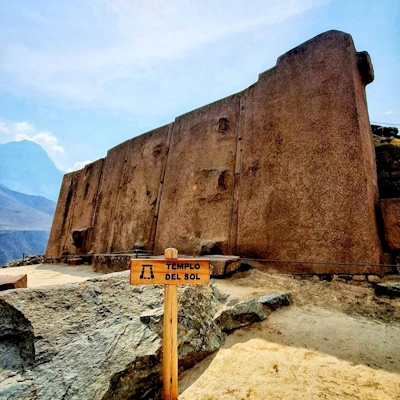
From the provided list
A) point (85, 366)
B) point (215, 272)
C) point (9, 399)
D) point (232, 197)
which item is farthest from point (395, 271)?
point (9, 399)

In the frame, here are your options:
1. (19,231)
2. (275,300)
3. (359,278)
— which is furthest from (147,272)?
(19,231)

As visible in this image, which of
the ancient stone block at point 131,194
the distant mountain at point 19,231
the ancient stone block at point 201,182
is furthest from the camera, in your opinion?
the distant mountain at point 19,231

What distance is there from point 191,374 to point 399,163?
452 centimetres

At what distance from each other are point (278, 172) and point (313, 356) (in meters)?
2.97

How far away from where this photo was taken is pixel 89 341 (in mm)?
1840

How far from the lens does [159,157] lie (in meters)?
7.32

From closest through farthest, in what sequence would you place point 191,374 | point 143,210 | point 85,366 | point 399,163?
point 85,366
point 191,374
point 399,163
point 143,210

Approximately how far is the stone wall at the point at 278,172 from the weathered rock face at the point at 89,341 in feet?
7.40

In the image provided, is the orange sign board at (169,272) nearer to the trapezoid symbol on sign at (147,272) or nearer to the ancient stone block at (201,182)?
the trapezoid symbol on sign at (147,272)

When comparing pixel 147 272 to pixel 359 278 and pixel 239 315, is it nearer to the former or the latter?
pixel 239 315

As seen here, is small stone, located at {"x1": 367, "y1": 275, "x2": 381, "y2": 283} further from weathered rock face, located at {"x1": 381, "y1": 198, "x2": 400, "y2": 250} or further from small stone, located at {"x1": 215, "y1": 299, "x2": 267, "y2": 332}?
small stone, located at {"x1": 215, "y1": 299, "x2": 267, "y2": 332}

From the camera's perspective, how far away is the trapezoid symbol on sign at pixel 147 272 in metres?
1.74

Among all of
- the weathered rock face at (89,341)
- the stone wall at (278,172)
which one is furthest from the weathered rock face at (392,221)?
the weathered rock face at (89,341)

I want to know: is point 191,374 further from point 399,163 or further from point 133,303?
point 399,163
